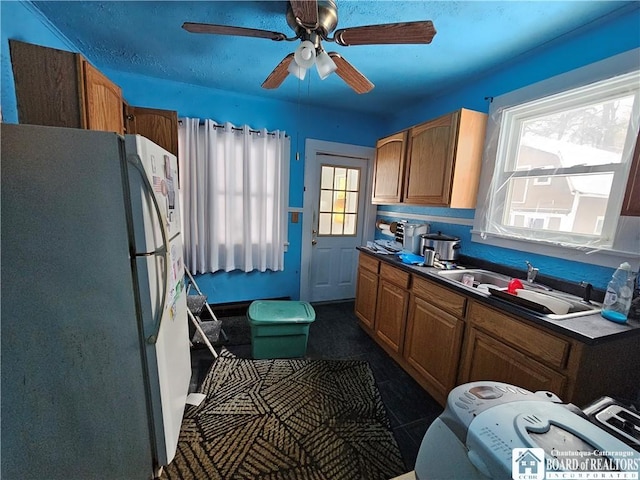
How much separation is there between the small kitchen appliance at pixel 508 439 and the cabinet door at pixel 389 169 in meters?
2.09

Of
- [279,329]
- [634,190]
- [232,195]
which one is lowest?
[279,329]

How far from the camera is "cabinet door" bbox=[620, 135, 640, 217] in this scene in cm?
133

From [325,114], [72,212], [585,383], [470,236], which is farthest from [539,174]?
[72,212]

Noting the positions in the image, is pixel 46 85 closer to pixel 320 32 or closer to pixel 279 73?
pixel 279 73

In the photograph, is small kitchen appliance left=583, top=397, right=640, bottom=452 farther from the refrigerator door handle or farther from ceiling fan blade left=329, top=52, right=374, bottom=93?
ceiling fan blade left=329, top=52, right=374, bottom=93

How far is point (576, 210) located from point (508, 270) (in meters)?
0.56

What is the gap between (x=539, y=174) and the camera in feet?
5.94

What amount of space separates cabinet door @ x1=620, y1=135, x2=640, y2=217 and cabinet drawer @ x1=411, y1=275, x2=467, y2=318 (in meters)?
0.94

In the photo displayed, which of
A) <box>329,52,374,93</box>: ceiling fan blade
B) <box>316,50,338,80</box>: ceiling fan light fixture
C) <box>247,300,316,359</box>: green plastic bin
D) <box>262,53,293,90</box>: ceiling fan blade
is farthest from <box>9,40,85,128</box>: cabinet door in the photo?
<box>247,300,316,359</box>: green plastic bin

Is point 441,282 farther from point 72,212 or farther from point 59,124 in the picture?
point 59,124

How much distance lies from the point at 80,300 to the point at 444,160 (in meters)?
2.42

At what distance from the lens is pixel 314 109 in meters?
3.05

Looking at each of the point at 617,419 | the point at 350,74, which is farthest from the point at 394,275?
the point at 350,74
